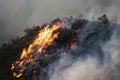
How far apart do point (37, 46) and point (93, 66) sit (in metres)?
14.9

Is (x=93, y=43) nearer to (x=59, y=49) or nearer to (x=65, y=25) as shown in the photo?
(x=59, y=49)

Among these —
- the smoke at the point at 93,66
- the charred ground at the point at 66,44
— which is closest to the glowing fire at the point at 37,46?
the charred ground at the point at 66,44

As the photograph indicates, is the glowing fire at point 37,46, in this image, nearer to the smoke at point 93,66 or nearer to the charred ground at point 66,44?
the charred ground at point 66,44

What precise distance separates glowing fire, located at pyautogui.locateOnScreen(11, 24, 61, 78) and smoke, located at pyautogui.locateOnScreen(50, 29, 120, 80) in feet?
23.4

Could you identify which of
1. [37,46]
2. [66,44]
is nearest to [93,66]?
[66,44]

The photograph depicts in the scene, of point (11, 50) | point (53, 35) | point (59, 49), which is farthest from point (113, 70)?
point (11, 50)

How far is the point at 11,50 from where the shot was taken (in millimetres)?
64188

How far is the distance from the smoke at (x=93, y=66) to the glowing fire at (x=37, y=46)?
7.13 meters

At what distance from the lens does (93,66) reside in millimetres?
45281

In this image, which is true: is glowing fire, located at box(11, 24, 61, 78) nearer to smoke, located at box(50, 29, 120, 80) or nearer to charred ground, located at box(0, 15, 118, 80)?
charred ground, located at box(0, 15, 118, 80)

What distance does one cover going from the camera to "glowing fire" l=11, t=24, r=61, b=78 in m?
54.4

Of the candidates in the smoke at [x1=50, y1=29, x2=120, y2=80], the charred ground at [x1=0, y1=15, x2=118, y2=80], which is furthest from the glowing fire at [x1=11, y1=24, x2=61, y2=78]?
the smoke at [x1=50, y1=29, x2=120, y2=80]

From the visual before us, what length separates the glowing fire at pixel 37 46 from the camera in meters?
54.4

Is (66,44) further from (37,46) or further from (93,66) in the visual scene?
(93,66)
